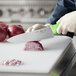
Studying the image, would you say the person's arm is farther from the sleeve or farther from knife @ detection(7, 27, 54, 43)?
knife @ detection(7, 27, 54, 43)

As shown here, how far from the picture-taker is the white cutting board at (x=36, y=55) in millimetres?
556

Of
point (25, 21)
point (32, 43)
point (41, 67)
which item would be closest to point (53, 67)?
point (41, 67)

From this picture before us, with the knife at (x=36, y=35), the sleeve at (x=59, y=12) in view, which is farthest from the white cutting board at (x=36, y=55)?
the sleeve at (x=59, y=12)

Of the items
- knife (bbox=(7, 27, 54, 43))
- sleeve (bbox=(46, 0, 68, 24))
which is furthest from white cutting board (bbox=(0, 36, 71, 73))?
sleeve (bbox=(46, 0, 68, 24))

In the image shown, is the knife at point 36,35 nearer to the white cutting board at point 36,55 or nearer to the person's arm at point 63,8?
the white cutting board at point 36,55

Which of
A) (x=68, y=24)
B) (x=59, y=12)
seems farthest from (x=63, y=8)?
(x=68, y=24)

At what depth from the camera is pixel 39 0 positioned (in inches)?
86.7

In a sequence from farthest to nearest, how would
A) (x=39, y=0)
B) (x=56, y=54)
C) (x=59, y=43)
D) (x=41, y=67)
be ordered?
(x=39, y=0) < (x=59, y=43) < (x=56, y=54) < (x=41, y=67)

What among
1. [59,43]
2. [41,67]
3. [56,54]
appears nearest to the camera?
[41,67]

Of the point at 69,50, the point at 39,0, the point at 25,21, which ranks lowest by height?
the point at 25,21

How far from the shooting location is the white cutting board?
556 mm

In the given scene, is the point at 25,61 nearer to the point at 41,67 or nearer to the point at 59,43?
the point at 41,67

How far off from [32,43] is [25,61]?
109 mm

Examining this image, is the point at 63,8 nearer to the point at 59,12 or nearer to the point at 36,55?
the point at 59,12
